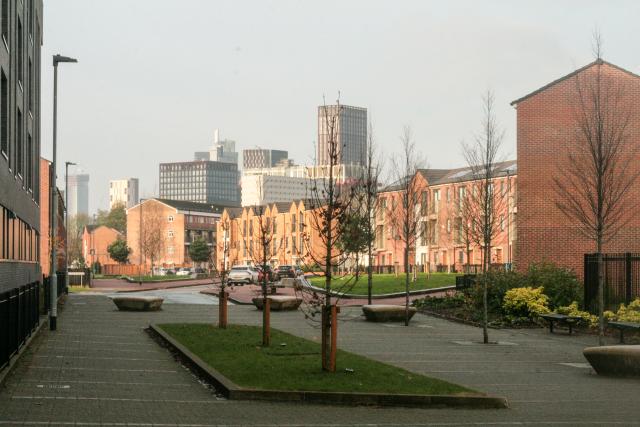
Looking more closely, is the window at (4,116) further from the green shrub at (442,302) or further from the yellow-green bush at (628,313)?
the green shrub at (442,302)

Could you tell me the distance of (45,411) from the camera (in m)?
12.4

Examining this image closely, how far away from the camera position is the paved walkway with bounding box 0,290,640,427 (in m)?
12.4

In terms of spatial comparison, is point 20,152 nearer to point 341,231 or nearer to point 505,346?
point 505,346

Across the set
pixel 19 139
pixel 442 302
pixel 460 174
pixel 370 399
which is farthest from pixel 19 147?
pixel 460 174

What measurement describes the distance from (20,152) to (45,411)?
21185 mm

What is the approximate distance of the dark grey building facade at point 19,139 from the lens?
25109mm

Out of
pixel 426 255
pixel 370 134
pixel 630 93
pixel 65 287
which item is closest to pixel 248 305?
pixel 370 134

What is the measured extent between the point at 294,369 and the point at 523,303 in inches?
696

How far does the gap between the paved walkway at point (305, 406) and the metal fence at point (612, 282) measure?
325 cm

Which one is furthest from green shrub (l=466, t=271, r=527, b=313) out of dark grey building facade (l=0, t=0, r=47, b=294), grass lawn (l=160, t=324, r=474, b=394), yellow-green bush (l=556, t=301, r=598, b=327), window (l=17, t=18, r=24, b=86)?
window (l=17, t=18, r=24, b=86)

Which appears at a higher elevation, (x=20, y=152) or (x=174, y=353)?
(x=20, y=152)

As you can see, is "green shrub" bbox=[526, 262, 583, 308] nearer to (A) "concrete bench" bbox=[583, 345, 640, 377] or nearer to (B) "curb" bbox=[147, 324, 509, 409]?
(A) "concrete bench" bbox=[583, 345, 640, 377]

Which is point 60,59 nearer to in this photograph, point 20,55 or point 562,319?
point 20,55

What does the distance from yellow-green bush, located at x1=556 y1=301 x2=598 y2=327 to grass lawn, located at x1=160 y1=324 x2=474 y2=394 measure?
34.0 ft
